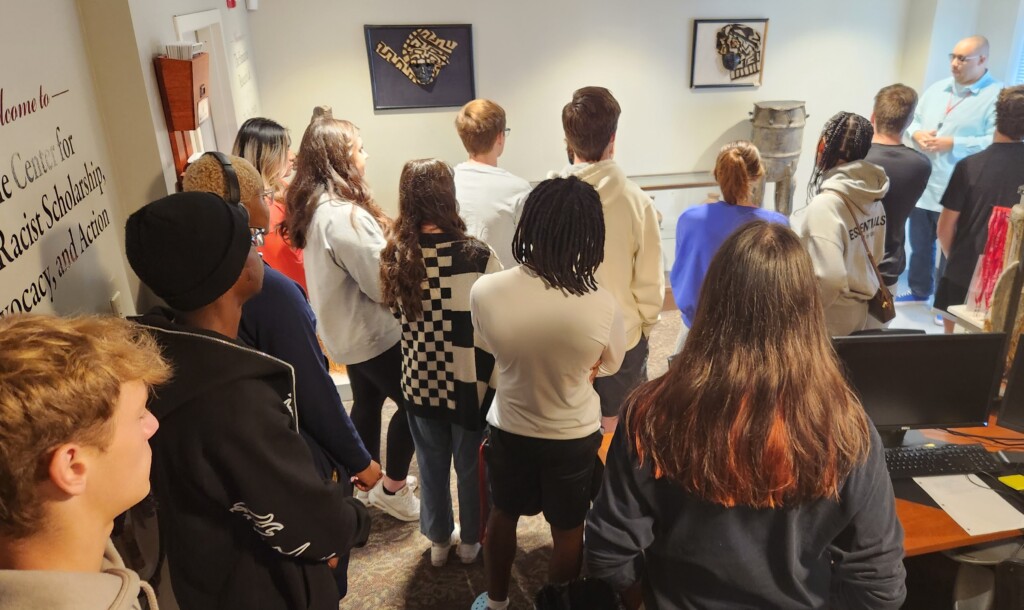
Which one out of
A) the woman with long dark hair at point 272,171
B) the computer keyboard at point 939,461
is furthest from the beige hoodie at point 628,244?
the woman with long dark hair at point 272,171

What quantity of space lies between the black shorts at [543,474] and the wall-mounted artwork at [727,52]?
3954 mm

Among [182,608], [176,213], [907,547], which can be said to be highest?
[176,213]

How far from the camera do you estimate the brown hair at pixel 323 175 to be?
2.16 m

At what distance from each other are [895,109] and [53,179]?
342 cm

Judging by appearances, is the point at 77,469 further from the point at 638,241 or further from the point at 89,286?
the point at 638,241

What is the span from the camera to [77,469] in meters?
0.78

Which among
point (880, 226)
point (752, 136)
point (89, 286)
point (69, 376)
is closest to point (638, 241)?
point (880, 226)

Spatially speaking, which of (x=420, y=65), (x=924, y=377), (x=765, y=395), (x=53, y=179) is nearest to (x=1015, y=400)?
(x=924, y=377)

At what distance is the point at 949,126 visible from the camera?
4.27 meters

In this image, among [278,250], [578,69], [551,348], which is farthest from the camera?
[578,69]

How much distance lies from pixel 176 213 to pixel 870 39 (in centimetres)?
556

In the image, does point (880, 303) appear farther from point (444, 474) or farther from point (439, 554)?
point (439, 554)

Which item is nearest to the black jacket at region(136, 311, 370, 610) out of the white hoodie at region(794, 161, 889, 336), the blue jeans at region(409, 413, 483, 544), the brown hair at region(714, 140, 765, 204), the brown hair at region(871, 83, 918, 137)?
the blue jeans at region(409, 413, 483, 544)

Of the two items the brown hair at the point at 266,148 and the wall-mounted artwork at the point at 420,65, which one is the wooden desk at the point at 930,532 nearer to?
the brown hair at the point at 266,148
